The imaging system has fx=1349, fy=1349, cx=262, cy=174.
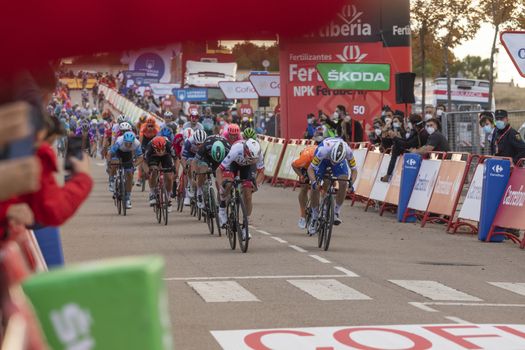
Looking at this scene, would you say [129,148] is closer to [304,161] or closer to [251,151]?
[304,161]

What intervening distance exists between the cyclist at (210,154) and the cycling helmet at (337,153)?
7.62 feet

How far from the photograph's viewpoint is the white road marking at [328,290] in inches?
517

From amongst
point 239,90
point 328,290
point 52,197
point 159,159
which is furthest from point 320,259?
point 239,90

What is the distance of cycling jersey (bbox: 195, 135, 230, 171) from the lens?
70.5 ft

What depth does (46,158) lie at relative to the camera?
→ 4656 millimetres

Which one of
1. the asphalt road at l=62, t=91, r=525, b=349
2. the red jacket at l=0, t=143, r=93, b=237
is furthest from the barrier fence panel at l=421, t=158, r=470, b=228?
the red jacket at l=0, t=143, r=93, b=237

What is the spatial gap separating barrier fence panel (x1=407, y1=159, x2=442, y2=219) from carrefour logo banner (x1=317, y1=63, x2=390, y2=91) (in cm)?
1006

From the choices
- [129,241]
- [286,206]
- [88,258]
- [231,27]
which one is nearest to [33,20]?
[231,27]

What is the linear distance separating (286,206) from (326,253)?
11.0 metres

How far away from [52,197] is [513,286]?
430 inches

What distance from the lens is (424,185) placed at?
24.0 m

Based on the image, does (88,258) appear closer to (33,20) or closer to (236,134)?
(236,134)

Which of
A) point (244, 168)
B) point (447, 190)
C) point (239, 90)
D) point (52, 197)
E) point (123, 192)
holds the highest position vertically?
point (239, 90)

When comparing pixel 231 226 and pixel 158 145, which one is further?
pixel 158 145
